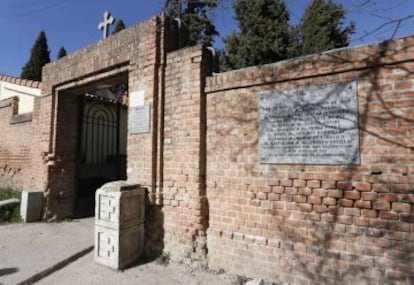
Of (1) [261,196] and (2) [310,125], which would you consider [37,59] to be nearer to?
(1) [261,196]

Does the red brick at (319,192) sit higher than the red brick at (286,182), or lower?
lower

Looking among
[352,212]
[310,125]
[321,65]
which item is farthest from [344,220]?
[321,65]

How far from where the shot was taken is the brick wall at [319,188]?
8.95 feet

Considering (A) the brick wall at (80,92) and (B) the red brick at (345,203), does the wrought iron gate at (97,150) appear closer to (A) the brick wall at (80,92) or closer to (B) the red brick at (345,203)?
(A) the brick wall at (80,92)

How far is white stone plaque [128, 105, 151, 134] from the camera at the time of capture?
4.34m

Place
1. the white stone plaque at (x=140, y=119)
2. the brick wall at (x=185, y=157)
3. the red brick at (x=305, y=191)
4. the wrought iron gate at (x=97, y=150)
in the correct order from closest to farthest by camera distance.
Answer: the red brick at (x=305, y=191), the brick wall at (x=185, y=157), the white stone plaque at (x=140, y=119), the wrought iron gate at (x=97, y=150)

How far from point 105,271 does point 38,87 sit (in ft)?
24.7

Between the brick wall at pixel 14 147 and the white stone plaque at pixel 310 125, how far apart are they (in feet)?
20.4

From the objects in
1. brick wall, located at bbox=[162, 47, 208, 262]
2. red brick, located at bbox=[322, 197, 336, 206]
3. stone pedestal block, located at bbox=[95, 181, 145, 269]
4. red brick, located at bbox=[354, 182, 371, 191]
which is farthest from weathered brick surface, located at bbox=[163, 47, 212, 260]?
red brick, located at bbox=[354, 182, 371, 191]

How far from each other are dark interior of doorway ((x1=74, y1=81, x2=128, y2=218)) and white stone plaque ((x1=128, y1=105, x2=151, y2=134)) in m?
2.94

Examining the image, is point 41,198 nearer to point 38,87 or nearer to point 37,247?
point 37,247

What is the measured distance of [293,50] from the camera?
55.6 feet

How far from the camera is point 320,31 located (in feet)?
53.4

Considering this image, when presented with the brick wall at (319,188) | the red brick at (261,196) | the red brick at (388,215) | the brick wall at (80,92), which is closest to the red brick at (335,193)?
the brick wall at (319,188)
